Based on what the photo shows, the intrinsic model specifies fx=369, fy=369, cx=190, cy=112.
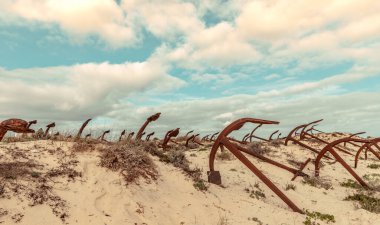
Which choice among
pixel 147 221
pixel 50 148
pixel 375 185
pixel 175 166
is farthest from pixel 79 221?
pixel 375 185

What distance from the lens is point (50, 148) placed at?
844 cm

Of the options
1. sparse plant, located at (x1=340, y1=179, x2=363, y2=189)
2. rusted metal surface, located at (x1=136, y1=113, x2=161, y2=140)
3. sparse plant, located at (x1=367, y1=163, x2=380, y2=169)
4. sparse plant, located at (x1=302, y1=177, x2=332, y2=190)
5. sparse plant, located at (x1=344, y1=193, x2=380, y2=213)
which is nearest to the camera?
sparse plant, located at (x1=344, y1=193, x2=380, y2=213)

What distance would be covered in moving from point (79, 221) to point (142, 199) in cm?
148

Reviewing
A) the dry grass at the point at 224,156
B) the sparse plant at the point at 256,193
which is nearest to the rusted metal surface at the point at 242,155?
the sparse plant at the point at 256,193

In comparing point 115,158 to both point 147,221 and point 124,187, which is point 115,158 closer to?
point 124,187

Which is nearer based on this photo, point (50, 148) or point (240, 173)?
point (50, 148)

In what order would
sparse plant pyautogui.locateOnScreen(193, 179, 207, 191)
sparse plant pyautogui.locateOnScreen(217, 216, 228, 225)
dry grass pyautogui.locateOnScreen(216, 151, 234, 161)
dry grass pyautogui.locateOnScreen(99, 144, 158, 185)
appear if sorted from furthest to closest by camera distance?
dry grass pyautogui.locateOnScreen(216, 151, 234, 161) < sparse plant pyautogui.locateOnScreen(193, 179, 207, 191) < dry grass pyautogui.locateOnScreen(99, 144, 158, 185) < sparse plant pyautogui.locateOnScreen(217, 216, 228, 225)

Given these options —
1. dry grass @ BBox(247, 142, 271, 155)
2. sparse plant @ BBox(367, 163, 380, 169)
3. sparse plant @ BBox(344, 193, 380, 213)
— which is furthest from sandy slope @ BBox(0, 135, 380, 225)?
sparse plant @ BBox(367, 163, 380, 169)

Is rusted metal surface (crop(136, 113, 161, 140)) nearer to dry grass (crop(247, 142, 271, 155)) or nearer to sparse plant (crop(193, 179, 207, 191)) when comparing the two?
sparse plant (crop(193, 179, 207, 191))

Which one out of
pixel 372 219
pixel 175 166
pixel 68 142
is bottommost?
pixel 372 219

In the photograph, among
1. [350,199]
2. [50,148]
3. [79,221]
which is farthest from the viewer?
[350,199]

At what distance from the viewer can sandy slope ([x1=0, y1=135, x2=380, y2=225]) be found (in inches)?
247

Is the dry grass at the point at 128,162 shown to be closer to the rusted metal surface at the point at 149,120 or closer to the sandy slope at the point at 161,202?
the sandy slope at the point at 161,202

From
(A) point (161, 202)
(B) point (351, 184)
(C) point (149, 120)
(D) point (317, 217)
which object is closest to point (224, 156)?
(C) point (149, 120)
